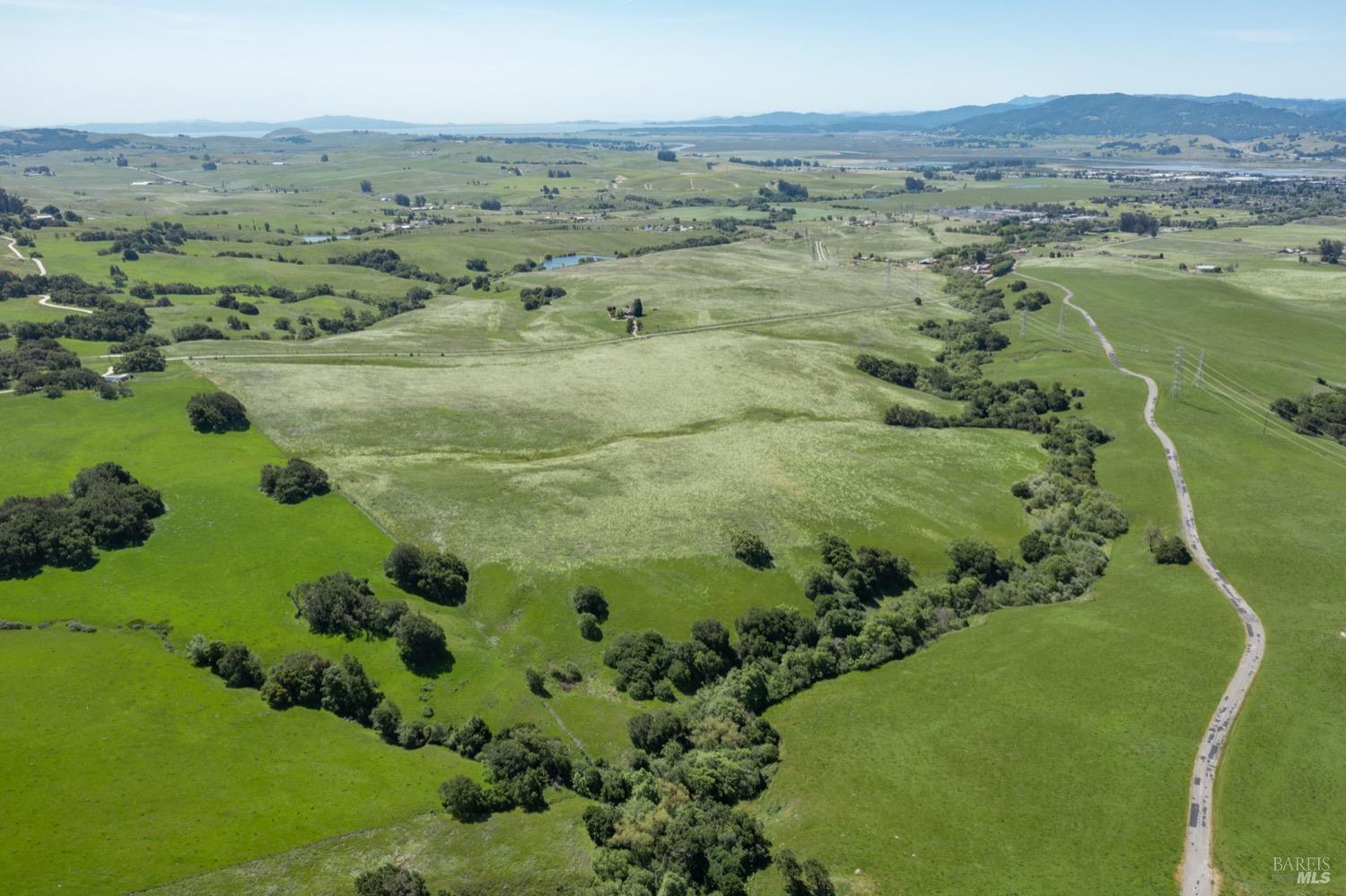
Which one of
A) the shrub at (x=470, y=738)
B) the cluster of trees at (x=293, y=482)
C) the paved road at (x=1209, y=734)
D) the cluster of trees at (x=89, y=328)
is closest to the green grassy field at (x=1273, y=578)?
the paved road at (x=1209, y=734)

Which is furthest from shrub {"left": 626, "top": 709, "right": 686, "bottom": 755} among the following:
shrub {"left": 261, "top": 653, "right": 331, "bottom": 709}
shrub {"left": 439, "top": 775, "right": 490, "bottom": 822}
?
shrub {"left": 261, "top": 653, "right": 331, "bottom": 709}

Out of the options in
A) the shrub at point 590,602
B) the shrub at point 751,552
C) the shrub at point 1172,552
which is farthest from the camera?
the shrub at point 1172,552

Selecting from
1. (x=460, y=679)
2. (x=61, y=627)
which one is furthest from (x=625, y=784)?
(x=61, y=627)

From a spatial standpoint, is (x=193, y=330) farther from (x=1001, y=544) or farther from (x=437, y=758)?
(x=1001, y=544)

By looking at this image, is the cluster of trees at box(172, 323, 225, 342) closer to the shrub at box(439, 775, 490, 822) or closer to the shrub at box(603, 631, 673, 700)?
the shrub at box(603, 631, 673, 700)

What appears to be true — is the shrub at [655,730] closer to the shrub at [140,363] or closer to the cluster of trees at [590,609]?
the cluster of trees at [590,609]

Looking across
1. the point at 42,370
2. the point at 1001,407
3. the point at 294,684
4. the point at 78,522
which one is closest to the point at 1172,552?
the point at 1001,407
